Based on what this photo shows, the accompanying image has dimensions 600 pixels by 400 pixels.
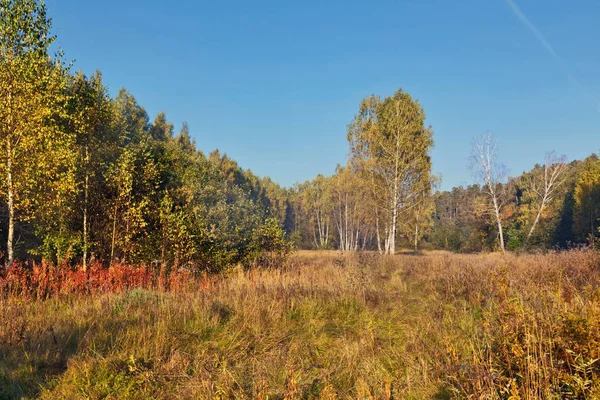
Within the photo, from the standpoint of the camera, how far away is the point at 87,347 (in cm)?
413

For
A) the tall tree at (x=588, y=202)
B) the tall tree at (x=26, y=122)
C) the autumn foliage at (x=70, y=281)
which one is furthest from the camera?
the tall tree at (x=588, y=202)

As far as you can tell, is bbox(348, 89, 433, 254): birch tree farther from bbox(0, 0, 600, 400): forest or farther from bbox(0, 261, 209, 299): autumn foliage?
bbox(0, 261, 209, 299): autumn foliage

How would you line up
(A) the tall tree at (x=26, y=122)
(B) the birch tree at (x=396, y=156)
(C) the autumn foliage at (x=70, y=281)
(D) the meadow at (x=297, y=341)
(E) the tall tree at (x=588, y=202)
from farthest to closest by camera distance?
(E) the tall tree at (x=588, y=202) → (B) the birch tree at (x=396, y=156) → (A) the tall tree at (x=26, y=122) → (C) the autumn foliage at (x=70, y=281) → (D) the meadow at (x=297, y=341)

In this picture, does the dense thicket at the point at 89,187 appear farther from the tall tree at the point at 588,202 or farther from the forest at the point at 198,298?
the tall tree at the point at 588,202

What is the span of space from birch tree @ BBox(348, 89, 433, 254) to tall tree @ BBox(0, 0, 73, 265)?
2012 cm

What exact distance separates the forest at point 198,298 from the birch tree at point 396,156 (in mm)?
12134

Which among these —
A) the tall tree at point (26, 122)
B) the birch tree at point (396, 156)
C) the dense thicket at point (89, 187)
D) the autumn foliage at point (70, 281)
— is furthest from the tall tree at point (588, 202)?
the tall tree at point (26, 122)

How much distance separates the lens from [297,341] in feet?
16.1

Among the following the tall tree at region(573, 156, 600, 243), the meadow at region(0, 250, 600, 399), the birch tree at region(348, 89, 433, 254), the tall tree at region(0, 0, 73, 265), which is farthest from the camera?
the tall tree at region(573, 156, 600, 243)

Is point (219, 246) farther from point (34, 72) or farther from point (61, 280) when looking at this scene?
point (34, 72)

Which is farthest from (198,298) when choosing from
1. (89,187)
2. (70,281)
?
(89,187)

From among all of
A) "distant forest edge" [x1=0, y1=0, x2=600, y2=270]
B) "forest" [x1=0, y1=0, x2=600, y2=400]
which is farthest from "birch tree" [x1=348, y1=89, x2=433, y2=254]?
"distant forest edge" [x1=0, y1=0, x2=600, y2=270]

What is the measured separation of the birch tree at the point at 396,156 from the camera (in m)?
24.8

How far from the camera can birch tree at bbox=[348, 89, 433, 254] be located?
2477cm
